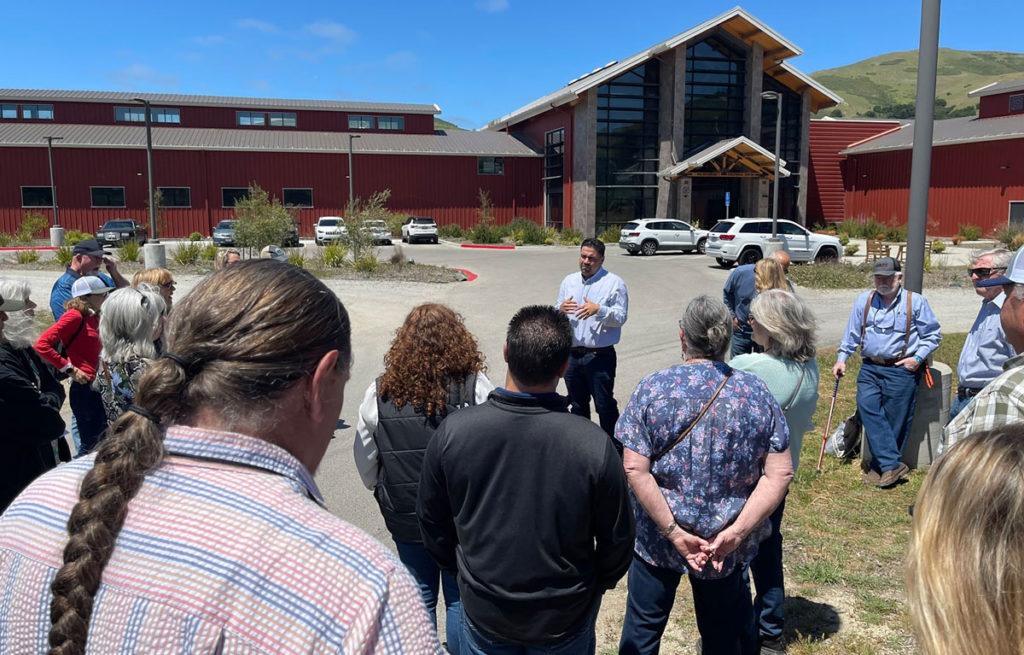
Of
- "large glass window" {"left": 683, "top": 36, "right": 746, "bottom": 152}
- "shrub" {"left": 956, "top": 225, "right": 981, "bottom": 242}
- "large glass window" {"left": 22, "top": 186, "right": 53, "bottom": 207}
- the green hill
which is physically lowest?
"shrub" {"left": 956, "top": 225, "right": 981, "bottom": 242}

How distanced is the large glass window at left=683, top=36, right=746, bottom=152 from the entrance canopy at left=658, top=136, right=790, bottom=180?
1461mm

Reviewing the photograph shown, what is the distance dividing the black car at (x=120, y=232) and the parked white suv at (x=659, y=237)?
71.1 ft

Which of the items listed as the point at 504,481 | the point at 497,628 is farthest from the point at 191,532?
the point at 497,628

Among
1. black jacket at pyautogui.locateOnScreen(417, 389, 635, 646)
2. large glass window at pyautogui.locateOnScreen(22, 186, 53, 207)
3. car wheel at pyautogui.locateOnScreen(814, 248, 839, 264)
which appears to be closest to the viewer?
black jacket at pyautogui.locateOnScreen(417, 389, 635, 646)

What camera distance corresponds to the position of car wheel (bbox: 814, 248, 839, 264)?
24.6m

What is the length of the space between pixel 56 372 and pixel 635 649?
168 inches

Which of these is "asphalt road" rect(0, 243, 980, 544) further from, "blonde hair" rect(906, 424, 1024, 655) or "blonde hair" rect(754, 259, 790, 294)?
"blonde hair" rect(906, 424, 1024, 655)

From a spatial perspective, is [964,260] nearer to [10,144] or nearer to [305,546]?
[305,546]

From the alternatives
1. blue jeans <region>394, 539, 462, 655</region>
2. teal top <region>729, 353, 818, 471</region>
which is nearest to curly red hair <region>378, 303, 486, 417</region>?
blue jeans <region>394, 539, 462, 655</region>

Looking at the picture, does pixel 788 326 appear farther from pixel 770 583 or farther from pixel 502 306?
pixel 502 306

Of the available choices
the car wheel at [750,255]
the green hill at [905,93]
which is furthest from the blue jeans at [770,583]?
the green hill at [905,93]

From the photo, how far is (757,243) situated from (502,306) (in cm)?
1164

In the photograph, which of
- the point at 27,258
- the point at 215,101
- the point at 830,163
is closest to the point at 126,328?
the point at 27,258

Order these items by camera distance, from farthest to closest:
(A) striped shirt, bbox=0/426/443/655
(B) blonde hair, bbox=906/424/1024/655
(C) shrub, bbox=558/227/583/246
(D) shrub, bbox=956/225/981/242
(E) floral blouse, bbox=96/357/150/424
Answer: (C) shrub, bbox=558/227/583/246
(D) shrub, bbox=956/225/981/242
(E) floral blouse, bbox=96/357/150/424
(B) blonde hair, bbox=906/424/1024/655
(A) striped shirt, bbox=0/426/443/655
